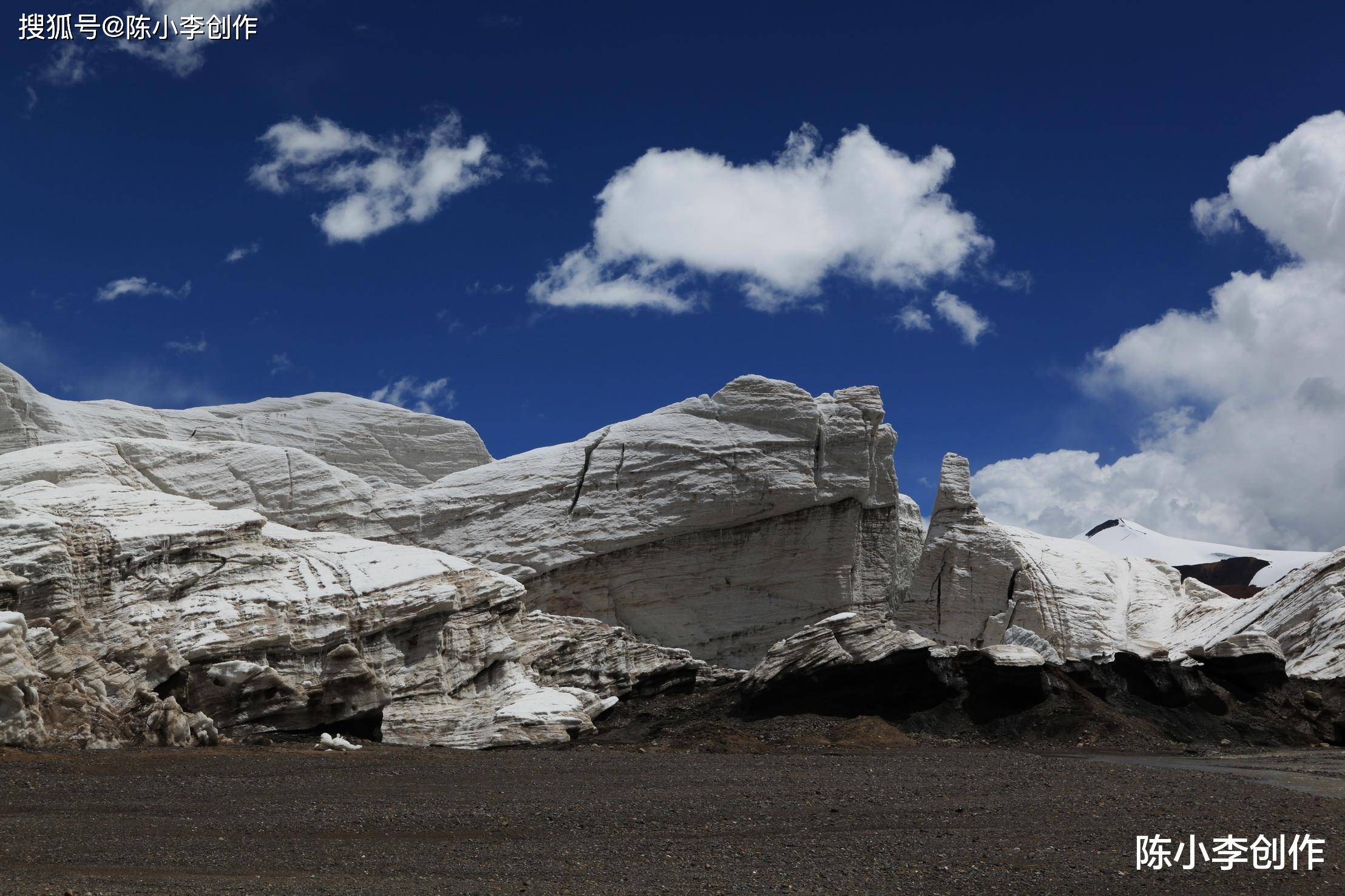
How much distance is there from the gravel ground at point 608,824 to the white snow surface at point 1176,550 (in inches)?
3407

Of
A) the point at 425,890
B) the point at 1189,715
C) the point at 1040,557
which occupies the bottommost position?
the point at 425,890

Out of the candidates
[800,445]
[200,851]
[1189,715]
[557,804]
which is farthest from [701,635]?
[200,851]

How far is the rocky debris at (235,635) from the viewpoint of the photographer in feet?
70.0

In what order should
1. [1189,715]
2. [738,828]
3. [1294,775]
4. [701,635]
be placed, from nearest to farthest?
[738,828] → [1294,775] → [1189,715] → [701,635]

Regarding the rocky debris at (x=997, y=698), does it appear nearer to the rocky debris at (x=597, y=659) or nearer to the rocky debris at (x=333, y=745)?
the rocky debris at (x=597, y=659)

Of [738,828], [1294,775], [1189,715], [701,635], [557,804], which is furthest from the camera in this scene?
[701,635]

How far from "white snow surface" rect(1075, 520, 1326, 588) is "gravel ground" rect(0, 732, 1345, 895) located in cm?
8654

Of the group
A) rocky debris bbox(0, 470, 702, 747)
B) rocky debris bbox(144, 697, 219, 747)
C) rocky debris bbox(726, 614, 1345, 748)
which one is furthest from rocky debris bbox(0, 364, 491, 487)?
rocky debris bbox(144, 697, 219, 747)

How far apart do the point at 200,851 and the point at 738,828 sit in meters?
5.93

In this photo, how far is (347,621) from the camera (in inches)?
1011

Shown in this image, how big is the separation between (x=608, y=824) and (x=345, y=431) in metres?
40.5

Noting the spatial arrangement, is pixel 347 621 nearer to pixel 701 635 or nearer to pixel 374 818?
pixel 374 818

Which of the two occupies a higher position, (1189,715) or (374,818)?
(1189,715)

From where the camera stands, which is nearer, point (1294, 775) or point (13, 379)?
point (1294, 775)
